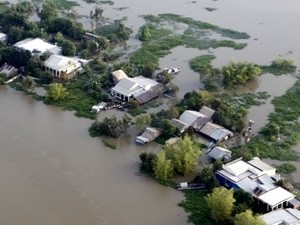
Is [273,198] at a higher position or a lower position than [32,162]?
higher

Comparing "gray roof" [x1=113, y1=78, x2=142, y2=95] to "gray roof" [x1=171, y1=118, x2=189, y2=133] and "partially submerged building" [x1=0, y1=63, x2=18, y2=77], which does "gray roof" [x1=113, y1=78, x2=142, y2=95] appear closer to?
"gray roof" [x1=171, y1=118, x2=189, y2=133]

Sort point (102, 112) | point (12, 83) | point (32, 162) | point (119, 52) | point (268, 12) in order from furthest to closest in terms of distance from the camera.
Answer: point (268, 12) → point (119, 52) → point (12, 83) → point (102, 112) → point (32, 162)

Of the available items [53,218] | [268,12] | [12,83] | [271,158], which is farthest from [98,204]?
[268,12]

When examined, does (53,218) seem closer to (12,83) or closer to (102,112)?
(102,112)

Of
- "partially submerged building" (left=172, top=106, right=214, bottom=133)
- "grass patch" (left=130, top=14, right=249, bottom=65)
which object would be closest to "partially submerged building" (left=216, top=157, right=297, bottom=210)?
"partially submerged building" (left=172, top=106, right=214, bottom=133)

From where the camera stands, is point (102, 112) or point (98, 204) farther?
point (102, 112)

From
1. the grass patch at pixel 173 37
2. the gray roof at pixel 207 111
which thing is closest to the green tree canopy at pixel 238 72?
the gray roof at pixel 207 111
